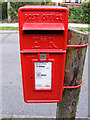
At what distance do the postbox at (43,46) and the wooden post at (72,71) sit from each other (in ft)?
0.33

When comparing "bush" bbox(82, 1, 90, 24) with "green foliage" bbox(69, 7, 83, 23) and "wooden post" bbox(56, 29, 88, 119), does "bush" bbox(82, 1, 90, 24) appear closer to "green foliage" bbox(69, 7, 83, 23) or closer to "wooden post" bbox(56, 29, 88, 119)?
"green foliage" bbox(69, 7, 83, 23)

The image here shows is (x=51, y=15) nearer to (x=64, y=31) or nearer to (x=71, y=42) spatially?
(x=64, y=31)

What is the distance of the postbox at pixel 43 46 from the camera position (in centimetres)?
142

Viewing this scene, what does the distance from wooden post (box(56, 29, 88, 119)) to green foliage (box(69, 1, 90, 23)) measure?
11.8m

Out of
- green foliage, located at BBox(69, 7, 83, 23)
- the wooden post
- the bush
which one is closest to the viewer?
the wooden post

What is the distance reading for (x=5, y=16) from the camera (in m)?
14.3

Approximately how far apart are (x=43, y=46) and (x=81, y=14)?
41.1ft

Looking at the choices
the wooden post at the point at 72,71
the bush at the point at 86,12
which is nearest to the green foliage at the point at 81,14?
the bush at the point at 86,12

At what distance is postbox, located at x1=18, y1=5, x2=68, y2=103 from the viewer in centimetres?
142

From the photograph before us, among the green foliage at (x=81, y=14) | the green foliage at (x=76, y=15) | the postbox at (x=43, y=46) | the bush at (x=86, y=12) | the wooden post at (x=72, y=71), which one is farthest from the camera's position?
the green foliage at (x=76, y=15)

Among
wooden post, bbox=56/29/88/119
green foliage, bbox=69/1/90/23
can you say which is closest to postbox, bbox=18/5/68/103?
wooden post, bbox=56/29/88/119

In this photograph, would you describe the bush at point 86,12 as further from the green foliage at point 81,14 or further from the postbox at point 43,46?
the postbox at point 43,46

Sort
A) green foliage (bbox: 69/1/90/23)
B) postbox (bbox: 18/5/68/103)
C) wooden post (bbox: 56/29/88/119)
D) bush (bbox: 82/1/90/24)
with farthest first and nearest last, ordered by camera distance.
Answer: green foliage (bbox: 69/1/90/23)
bush (bbox: 82/1/90/24)
wooden post (bbox: 56/29/88/119)
postbox (bbox: 18/5/68/103)

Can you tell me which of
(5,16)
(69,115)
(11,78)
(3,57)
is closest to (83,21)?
(5,16)
